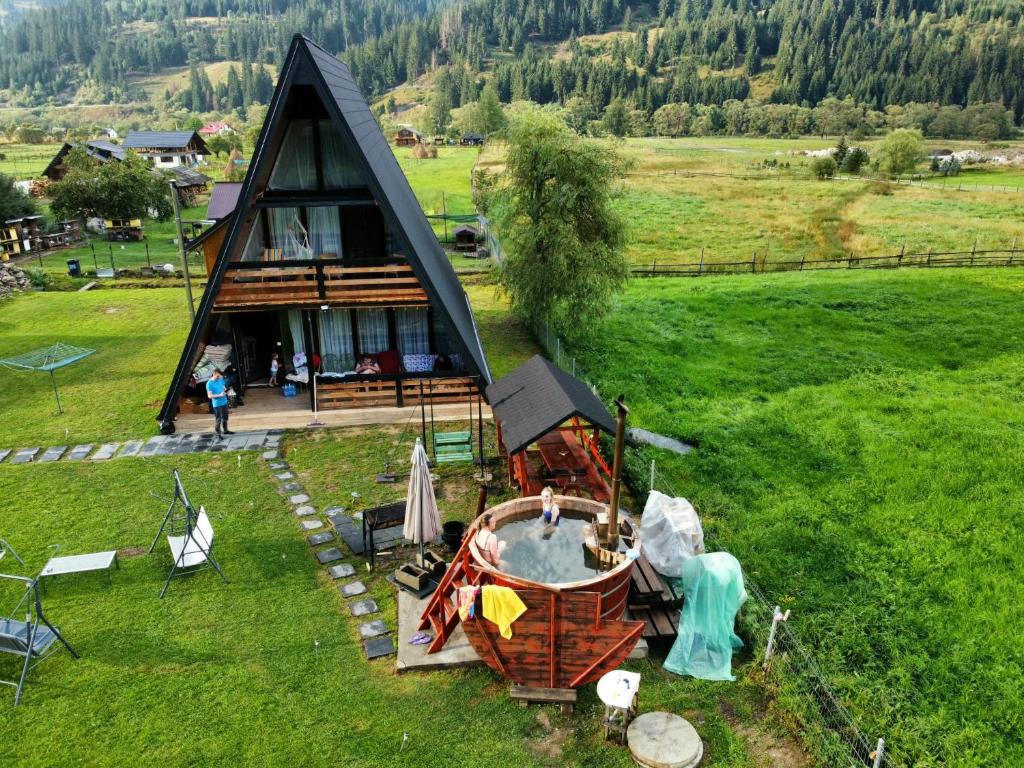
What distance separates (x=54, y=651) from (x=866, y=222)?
50.7 meters

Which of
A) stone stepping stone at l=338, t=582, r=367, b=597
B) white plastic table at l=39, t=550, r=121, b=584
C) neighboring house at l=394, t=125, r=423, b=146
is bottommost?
stone stepping stone at l=338, t=582, r=367, b=597

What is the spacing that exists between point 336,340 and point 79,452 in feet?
22.1

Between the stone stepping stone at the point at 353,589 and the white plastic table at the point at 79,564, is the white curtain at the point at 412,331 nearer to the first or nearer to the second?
the stone stepping stone at the point at 353,589

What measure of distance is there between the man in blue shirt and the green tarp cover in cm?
1163

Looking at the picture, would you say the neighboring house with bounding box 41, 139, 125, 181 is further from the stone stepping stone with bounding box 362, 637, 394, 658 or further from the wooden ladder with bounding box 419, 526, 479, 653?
the wooden ladder with bounding box 419, 526, 479, 653

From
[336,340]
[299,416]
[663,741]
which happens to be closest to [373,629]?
[663,741]

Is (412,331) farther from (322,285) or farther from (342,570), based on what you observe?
(342,570)

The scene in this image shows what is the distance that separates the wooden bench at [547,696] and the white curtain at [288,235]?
43.8ft

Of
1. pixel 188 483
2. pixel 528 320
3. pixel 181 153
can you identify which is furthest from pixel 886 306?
pixel 181 153

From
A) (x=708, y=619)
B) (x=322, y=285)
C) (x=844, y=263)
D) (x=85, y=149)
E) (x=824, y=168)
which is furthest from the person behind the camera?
(x=824, y=168)

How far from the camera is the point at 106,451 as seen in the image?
612 inches

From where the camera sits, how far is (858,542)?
477 inches

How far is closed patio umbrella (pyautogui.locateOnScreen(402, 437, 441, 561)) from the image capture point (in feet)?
36.0

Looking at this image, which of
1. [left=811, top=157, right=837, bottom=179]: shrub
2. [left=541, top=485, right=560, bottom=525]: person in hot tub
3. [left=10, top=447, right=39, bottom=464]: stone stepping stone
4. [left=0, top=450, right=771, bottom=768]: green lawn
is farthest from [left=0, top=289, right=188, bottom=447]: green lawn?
[left=811, top=157, right=837, bottom=179]: shrub
